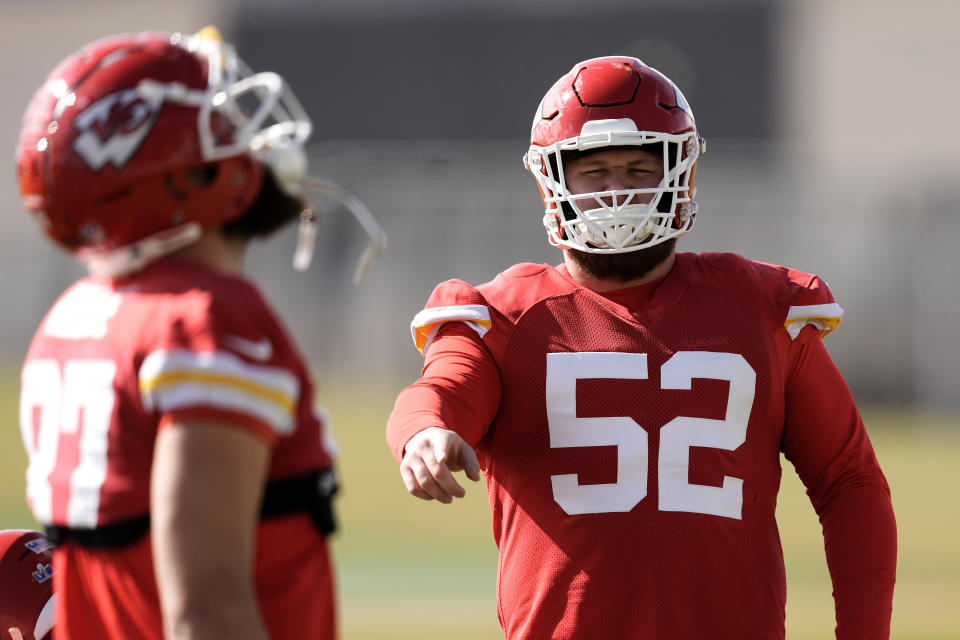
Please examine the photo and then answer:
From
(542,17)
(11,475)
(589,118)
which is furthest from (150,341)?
(542,17)

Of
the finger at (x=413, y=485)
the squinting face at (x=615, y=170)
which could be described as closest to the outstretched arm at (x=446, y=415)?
the finger at (x=413, y=485)

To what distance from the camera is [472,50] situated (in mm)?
24234

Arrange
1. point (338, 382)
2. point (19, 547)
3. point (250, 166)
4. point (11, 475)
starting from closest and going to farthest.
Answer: point (250, 166) < point (19, 547) < point (11, 475) < point (338, 382)

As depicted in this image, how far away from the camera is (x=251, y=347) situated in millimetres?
2102

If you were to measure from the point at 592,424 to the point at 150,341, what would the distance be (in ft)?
4.27

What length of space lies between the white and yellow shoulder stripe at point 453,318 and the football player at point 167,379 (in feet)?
3.09

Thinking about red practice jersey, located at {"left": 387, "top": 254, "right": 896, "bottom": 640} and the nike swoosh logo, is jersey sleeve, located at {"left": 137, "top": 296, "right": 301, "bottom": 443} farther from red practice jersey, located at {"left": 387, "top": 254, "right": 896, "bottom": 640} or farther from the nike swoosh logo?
red practice jersey, located at {"left": 387, "top": 254, "right": 896, "bottom": 640}

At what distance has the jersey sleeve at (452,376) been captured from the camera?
9.89 feet

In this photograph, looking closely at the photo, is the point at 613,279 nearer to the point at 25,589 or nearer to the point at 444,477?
the point at 444,477

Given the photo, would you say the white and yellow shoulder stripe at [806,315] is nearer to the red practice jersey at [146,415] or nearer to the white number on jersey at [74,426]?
the red practice jersey at [146,415]

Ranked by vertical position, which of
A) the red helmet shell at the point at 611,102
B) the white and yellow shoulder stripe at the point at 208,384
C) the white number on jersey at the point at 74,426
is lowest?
the white number on jersey at the point at 74,426

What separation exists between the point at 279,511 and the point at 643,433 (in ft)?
3.82

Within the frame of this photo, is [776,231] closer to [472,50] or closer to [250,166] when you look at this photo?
[472,50]

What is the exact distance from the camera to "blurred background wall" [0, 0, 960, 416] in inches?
668
